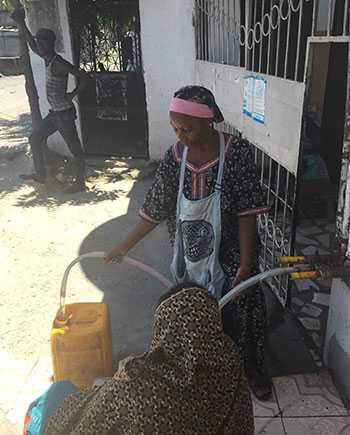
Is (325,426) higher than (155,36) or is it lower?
lower

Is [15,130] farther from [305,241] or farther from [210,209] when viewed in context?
[210,209]

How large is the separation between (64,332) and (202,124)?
1.34m

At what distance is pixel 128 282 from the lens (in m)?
3.88

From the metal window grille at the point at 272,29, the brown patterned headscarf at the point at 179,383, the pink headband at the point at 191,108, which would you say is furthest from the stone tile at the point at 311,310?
the brown patterned headscarf at the point at 179,383

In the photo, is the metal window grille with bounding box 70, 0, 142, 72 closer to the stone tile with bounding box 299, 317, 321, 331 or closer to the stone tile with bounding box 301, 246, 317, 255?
the stone tile with bounding box 301, 246, 317, 255

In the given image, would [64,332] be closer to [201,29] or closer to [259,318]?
[259,318]

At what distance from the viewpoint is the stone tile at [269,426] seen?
2387 mm

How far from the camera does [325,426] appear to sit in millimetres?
2404

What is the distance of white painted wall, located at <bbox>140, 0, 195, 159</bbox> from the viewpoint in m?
5.88

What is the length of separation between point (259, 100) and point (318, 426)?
7.23 feet

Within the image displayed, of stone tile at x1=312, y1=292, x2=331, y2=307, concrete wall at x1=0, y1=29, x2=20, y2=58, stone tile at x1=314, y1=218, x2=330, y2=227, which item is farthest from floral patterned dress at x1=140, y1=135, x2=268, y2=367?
concrete wall at x1=0, y1=29, x2=20, y2=58

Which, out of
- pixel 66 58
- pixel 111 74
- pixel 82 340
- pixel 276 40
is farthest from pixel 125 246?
pixel 66 58

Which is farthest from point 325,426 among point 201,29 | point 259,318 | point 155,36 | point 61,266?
point 155,36

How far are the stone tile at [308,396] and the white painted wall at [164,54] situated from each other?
4346mm
